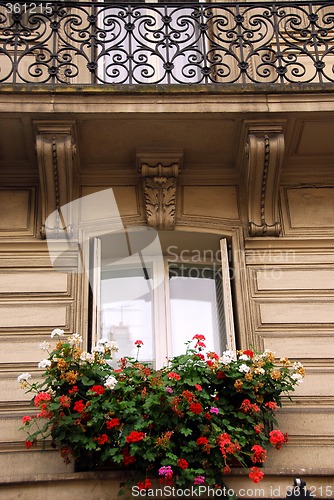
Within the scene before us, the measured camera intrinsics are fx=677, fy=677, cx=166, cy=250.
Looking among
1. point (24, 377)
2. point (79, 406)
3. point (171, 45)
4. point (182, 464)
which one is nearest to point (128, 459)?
point (182, 464)

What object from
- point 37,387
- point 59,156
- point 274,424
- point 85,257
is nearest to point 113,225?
point 85,257

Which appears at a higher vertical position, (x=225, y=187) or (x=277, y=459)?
(x=225, y=187)

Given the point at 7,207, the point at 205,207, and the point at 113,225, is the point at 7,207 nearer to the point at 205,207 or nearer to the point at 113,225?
the point at 113,225

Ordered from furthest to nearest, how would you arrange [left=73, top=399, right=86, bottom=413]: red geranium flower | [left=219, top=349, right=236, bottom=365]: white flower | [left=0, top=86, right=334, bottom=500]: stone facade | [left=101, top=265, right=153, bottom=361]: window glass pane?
[left=101, top=265, right=153, bottom=361]: window glass pane
[left=0, top=86, right=334, bottom=500]: stone facade
[left=219, top=349, right=236, bottom=365]: white flower
[left=73, top=399, right=86, bottom=413]: red geranium flower

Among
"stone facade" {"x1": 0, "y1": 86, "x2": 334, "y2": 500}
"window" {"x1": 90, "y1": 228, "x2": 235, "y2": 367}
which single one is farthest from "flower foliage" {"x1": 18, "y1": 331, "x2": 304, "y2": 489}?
"window" {"x1": 90, "y1": 228, "x2": 235, "y2": 367}

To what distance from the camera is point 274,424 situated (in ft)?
17.0

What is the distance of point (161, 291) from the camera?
6191 millimetres

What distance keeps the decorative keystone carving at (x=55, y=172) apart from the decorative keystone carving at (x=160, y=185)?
0.69 meters

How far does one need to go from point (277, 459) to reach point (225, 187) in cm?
257

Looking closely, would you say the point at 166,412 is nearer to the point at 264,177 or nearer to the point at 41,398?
the point at 41,398

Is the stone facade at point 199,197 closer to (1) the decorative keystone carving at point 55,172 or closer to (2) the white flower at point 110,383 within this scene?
(1) the decorative keystone carving at point 55,172

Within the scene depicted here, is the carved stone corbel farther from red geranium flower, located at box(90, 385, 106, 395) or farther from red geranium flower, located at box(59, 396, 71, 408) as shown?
red geranium flower, located at box(59, 396, 71, 408)

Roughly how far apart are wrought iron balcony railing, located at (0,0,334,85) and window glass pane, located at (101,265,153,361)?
1.79 metres

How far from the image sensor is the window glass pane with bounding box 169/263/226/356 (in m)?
6.04
